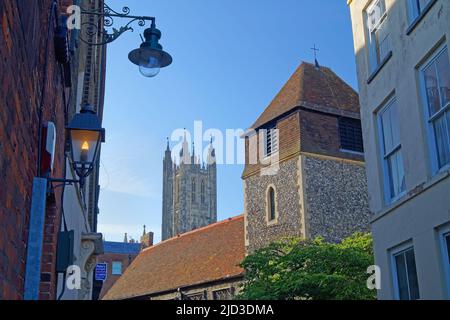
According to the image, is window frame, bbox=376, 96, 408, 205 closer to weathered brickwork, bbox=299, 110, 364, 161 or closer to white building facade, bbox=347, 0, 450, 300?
white building facade, bbox=347, 0, 450, 300

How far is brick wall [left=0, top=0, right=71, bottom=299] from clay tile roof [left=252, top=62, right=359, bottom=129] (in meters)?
21.4

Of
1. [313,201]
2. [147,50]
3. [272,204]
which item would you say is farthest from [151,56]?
[272,204]

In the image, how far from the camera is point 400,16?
935cm

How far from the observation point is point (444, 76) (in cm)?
783

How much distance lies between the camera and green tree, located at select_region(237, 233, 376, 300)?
49.3 ft

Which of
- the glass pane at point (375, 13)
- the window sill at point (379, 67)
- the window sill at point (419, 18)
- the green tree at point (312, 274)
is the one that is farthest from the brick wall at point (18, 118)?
the green tree at point (312, 274)

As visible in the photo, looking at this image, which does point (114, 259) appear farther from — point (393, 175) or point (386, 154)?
point (393, 175)

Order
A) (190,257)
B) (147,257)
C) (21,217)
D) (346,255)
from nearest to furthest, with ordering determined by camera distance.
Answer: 1. (21,217)
2. (346,255)
3. (190,257)
4. (147,257)

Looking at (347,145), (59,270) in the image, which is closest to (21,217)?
(59,270)

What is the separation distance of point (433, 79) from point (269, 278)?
10.1 m

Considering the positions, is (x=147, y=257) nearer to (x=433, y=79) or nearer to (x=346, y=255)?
(x=346, y=255)

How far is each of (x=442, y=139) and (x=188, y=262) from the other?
1017 inches

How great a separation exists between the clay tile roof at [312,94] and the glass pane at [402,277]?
1618cm

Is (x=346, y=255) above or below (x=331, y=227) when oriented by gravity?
below
